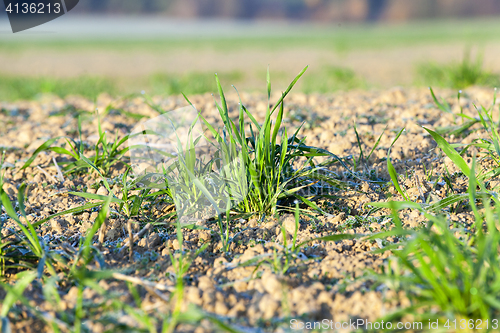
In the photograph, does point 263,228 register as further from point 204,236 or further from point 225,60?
point 225,60

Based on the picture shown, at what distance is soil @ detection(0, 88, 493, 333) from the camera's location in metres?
1.16

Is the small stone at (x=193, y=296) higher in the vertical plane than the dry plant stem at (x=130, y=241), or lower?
lower

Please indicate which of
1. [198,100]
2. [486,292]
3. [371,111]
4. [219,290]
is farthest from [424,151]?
[198,100]

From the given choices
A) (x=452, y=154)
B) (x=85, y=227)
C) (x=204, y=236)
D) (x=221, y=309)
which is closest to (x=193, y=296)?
(x=221, y=309)

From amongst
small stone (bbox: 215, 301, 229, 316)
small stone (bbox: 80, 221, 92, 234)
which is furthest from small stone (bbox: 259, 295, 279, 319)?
small stone (bbox: 80, 221, 92, 234)

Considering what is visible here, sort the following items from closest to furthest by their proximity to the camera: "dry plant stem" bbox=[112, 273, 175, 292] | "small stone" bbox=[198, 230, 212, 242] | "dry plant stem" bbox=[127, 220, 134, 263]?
"dry plant stem" bbox=[112, 273, 175, 292], "dry plant stem" bbox=[127, 220, 134, 263], "small stone" bbox=[198, 230, 212, 242]

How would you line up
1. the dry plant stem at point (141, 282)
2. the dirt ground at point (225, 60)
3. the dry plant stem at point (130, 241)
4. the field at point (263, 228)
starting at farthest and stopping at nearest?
the dirt ground at point (225, 60) → the dry plant stem at point (130, 241) → the dry plant stem at point (141, 282) → the field at point (263, 228)

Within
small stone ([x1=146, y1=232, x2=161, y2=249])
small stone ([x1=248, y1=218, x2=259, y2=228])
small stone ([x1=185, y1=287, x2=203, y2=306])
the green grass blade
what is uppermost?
the green grass blade

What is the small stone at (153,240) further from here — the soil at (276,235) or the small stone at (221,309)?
the small stone at (221,309)

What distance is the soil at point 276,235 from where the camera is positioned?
3.82 ft

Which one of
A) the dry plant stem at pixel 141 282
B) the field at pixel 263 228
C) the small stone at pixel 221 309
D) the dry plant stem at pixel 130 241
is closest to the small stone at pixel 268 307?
the field at pixel 263 228

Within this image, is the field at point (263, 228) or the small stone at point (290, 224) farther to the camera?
the small stone at point (290, 224)

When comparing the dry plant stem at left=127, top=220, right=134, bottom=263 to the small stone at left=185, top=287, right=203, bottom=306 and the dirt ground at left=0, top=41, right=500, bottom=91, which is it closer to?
the small stone at left=185, top=287, right=203, bottom=306

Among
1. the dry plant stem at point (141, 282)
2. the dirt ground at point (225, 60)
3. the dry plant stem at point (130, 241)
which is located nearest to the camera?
the dry plant stem at point (141, 282)
